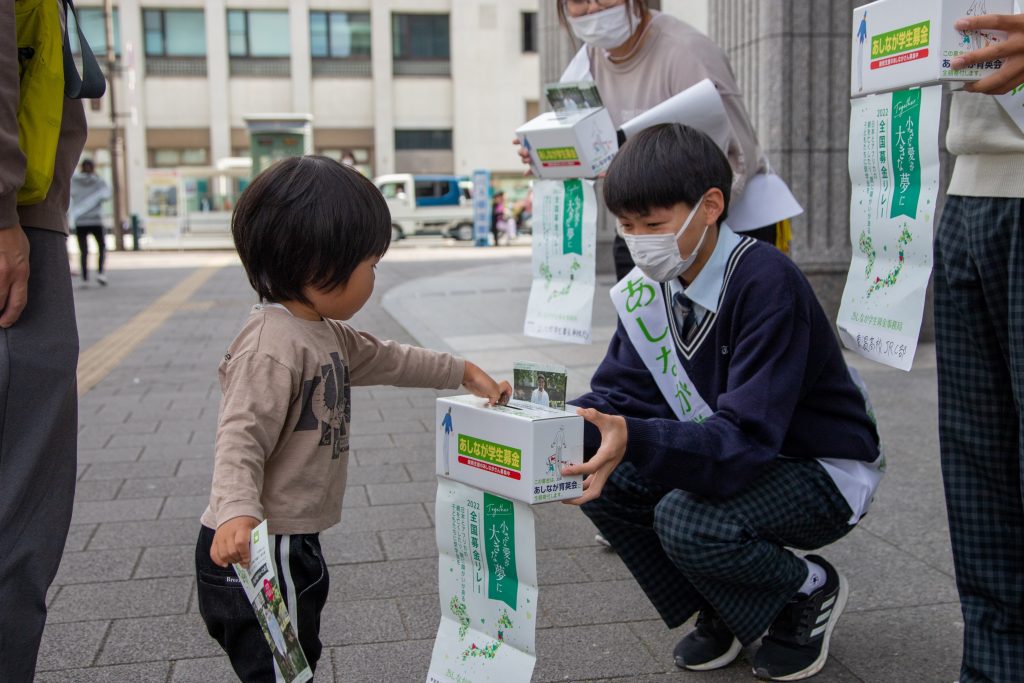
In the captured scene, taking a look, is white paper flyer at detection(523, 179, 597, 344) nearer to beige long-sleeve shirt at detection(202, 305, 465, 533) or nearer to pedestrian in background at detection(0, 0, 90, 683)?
beige long-sleeve shirt at detection(202, 305, 465, 533)

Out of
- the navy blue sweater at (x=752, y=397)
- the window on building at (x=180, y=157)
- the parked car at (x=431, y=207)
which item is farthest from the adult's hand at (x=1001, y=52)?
the window on building at (x=180, y=157)

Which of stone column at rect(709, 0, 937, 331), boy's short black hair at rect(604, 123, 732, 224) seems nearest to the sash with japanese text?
boy's short black hair at rect(604, 123, 732, 224)

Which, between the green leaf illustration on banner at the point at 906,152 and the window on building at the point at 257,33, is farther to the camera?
the window on building at the point at 257,33

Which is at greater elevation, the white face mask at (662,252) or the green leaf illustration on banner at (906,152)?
the green leaf illustration on banner at (906,152)

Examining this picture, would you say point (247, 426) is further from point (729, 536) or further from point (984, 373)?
point (984, 373)

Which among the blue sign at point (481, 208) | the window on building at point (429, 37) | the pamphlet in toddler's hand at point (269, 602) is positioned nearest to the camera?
the pamphlet in toddler's hand at point (269, 602)

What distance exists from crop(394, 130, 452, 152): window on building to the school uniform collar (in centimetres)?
3698

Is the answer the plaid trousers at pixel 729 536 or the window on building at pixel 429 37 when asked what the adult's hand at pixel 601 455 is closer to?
the plaid trousers at pixel 729 536

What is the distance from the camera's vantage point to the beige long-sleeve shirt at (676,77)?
3.47 metres

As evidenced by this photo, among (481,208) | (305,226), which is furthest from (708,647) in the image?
(481,208)

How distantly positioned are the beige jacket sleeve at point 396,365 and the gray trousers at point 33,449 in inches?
21.9

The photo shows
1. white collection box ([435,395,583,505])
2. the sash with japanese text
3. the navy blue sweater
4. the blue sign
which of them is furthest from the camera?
the blue sign

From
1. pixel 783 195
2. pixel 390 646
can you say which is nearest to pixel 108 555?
pixel 390 646

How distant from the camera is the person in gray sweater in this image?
82.8 inches
